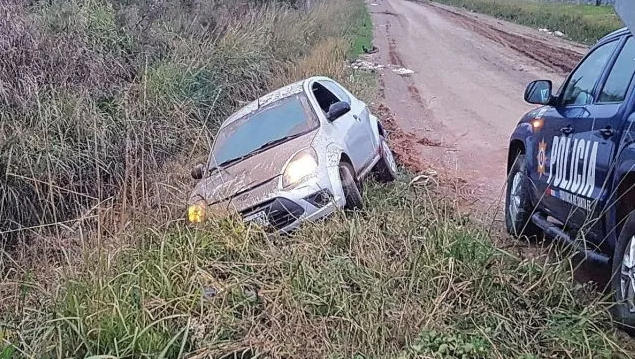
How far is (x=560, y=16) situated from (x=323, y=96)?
2833 cm

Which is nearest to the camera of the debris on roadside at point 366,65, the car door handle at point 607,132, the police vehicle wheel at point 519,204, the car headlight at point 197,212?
the car door handle at point 607,132

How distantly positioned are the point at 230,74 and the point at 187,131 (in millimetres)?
3841

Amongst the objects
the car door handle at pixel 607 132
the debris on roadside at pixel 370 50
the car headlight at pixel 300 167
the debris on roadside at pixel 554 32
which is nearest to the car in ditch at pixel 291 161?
the car headlight at pixel 300 167

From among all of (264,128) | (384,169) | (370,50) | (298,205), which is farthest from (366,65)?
(298,205)

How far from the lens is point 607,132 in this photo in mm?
4836

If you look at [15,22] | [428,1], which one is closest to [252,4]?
[15,22]

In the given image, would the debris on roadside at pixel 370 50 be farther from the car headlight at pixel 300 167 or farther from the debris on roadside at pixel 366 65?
the car headlight at pixel 300 167

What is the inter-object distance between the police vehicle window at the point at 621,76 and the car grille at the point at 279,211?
263 centimetres

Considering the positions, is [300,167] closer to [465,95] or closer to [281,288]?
[281,288]

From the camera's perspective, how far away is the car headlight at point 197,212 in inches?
229

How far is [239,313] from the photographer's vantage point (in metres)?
4.58

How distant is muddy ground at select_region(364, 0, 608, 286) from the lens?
8.91 meters

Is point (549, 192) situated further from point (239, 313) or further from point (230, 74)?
point (230, 74)

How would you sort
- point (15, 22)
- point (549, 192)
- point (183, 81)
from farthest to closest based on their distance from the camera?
point (183, 81) < point (15, 22) < point (549, 192)
